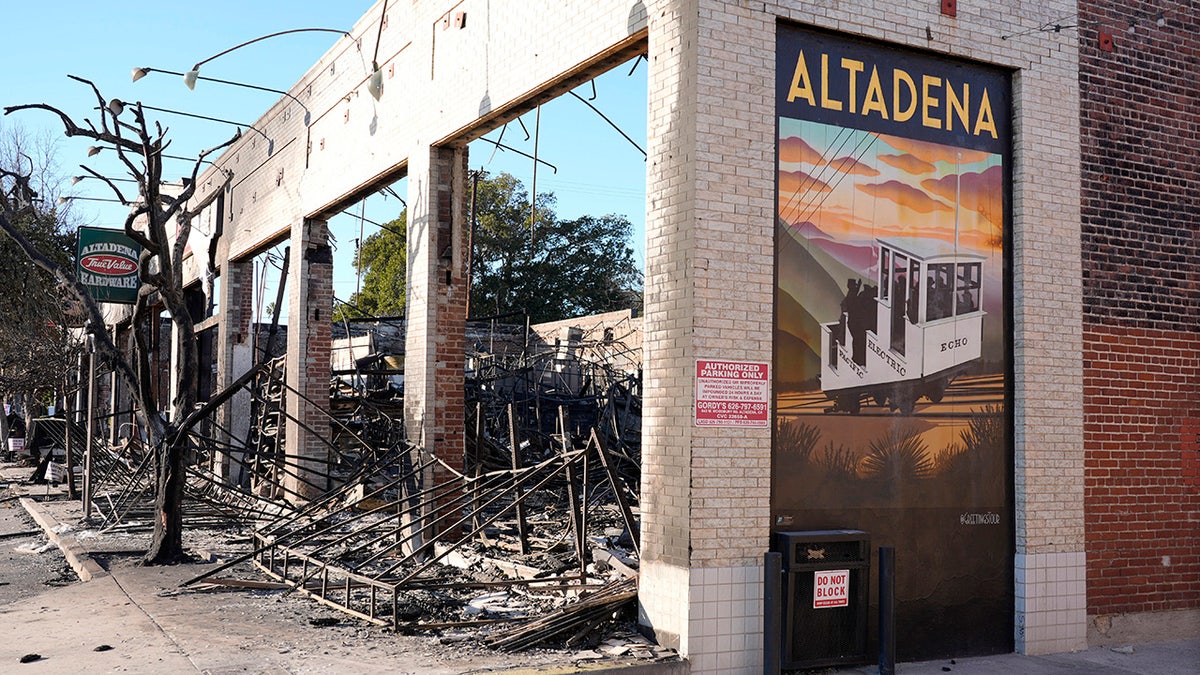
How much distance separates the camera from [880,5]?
28.2 feet

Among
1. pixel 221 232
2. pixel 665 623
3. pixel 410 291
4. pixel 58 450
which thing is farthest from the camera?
pixel 58 450

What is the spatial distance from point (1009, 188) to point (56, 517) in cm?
1433

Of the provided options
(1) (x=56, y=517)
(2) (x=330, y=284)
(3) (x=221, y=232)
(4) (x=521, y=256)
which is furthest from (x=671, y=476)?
(4) (x=521, y=256)

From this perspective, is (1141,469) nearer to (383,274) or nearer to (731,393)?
(731,393)

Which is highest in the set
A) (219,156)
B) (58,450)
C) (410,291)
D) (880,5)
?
(219,156)

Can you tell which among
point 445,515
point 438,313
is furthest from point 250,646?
point 438,313

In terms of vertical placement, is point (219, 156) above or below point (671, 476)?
above

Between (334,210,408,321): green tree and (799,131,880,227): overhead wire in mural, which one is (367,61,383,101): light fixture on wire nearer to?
(799,131,880,227): overhead wire in mural

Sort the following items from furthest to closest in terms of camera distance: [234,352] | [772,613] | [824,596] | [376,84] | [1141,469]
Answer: [234,352] → [376,84] → [1141,469] → [824,596] → [772,613]

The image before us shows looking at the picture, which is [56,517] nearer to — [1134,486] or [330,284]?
[330,284]

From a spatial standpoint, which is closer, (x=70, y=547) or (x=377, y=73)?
(x=70, y=547)

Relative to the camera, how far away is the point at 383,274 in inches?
1948

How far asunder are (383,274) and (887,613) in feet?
144

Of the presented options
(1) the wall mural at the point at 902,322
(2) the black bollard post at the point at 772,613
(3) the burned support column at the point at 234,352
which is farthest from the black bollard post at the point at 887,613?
(3) the burned support column at the point at 234,352
